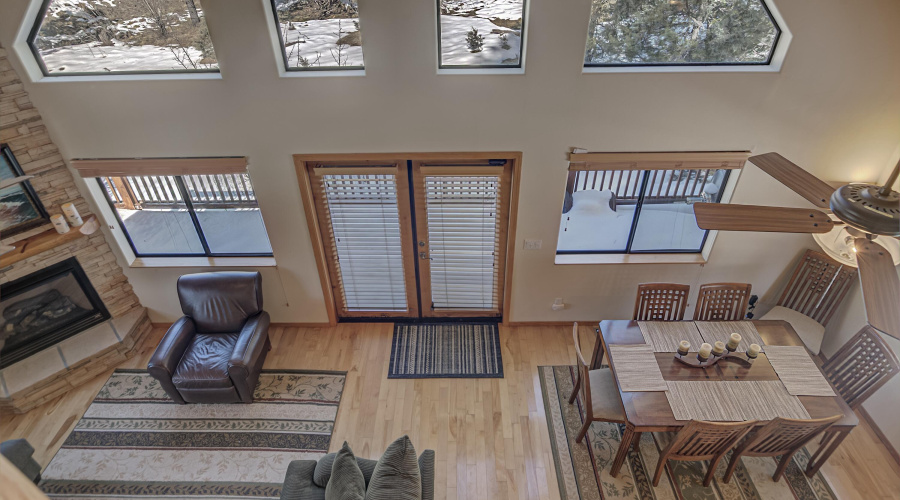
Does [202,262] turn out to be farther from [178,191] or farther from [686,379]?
[686,379]

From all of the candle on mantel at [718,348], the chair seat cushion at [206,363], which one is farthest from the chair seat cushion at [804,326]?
the chair seat cushion at [206,363]

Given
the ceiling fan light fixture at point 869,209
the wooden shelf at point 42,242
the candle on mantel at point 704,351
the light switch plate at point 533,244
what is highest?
the ceiling fan light fixture at point 869,209

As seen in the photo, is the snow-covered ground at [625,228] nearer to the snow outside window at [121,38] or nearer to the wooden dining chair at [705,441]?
the wooden dining chair at [705,441]

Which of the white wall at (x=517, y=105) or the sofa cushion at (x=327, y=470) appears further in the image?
the white wall at (x=517, y=105)

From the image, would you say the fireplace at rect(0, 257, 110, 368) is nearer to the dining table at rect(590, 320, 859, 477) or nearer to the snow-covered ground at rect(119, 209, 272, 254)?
the snow-covered ground at rect(119, 209, 272, 254)

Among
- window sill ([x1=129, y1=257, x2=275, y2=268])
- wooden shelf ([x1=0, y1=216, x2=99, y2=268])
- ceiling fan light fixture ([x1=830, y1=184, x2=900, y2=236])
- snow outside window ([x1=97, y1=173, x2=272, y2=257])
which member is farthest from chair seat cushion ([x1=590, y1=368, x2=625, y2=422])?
wooden shelf ([x1=0, y1=216, x2=99, y2=268])

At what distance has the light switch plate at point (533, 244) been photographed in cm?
Answer: 433

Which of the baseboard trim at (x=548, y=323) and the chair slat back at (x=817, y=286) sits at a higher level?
the chair slat back at (x=817, y=286)

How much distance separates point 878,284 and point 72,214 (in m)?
5.54

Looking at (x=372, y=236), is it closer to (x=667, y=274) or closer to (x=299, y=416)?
(x=299, y=416)

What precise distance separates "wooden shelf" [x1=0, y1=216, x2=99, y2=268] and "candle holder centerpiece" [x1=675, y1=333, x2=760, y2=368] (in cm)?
504

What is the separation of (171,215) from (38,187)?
0.97 metres

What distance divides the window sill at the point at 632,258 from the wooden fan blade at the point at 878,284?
90.3 inches

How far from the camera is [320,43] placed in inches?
139
